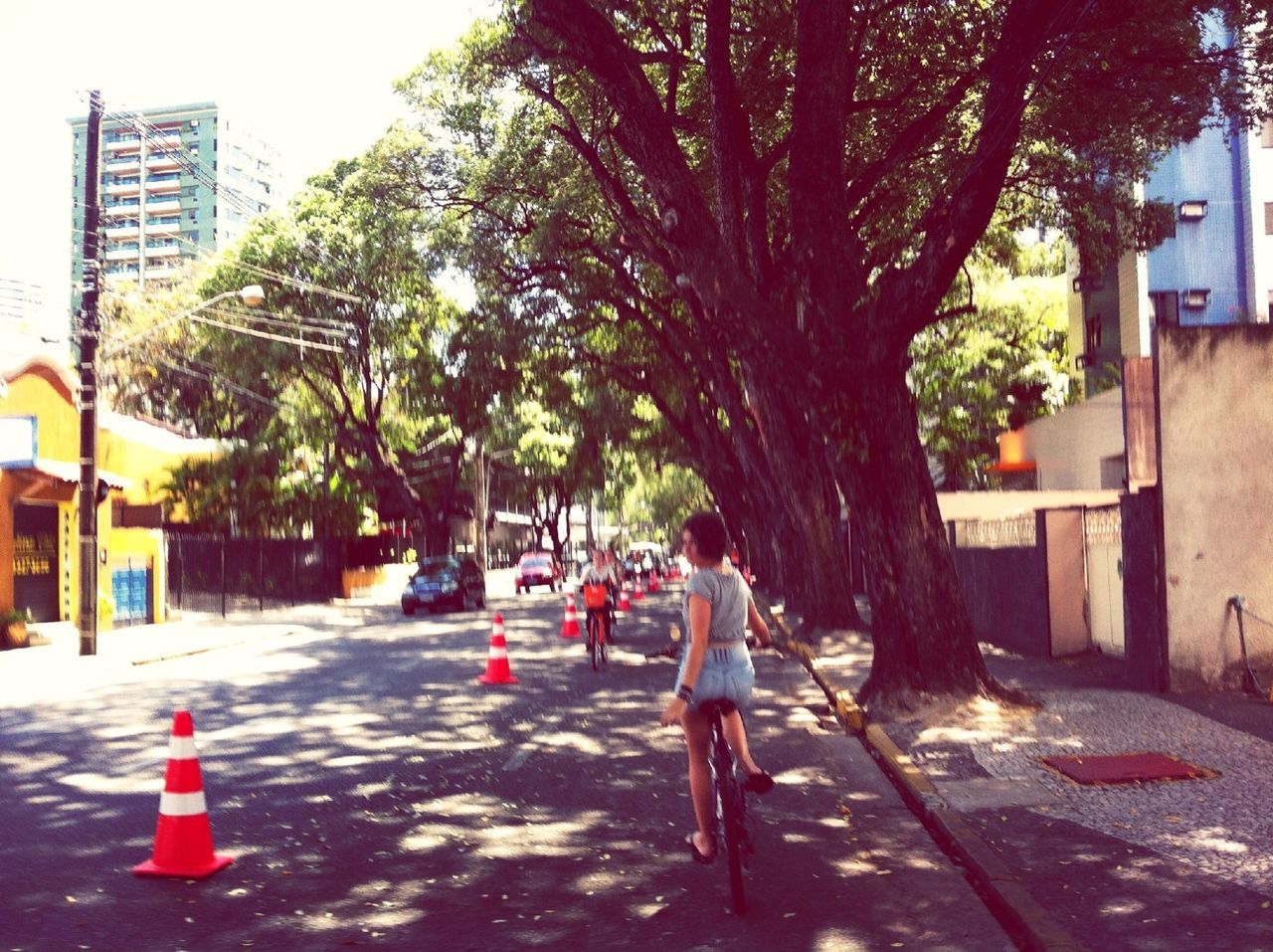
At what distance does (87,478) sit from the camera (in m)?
21.0

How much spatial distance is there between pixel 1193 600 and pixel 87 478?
1607 cm

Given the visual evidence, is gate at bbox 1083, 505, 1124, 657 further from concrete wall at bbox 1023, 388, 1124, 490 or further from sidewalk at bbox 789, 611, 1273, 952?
concrete wall at bbox 1023, 388, 1124, 490

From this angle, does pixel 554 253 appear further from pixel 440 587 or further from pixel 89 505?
pixel 440 587

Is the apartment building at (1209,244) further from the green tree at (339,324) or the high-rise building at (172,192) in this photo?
the high-rise building at (172,192)

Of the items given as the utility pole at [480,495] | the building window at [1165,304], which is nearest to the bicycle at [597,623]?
the building window at [1165,304]

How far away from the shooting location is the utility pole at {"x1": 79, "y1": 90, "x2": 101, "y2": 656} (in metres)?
20.9

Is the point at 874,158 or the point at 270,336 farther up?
the point at 270,336

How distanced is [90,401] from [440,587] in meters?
14.2

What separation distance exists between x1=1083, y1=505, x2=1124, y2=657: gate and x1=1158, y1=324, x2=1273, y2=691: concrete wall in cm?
311

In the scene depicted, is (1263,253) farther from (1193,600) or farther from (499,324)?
(1193,600)

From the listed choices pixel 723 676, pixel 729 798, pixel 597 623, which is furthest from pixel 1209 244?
pixel 729 798

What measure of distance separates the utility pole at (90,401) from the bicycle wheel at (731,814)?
16.9 m

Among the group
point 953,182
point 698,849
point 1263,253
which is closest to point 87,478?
point 953,182

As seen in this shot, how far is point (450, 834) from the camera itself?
734 cm
